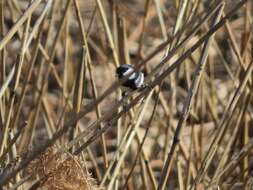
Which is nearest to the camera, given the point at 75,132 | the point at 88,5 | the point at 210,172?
the point at 75,132

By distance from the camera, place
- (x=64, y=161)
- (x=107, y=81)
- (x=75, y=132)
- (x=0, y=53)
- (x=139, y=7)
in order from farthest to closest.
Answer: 1. (x=139, y=7)
2. (x=107, y=81)
3. (x=75, y=132)
4. (x=0, y=53)
5. (x=64, y=161)

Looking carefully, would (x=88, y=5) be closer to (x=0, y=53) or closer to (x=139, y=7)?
(x=139, y=7)

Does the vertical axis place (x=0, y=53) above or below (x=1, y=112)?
above

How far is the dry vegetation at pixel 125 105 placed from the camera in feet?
5.17

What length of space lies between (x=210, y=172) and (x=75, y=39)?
191cm

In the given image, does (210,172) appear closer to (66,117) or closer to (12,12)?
(66,117)

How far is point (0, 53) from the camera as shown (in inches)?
76.6

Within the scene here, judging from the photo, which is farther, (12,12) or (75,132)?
(12,12)

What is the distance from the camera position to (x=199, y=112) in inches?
125

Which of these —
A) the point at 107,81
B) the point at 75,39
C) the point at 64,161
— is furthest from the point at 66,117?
the point at 75,39

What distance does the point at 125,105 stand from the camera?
67.8 inches

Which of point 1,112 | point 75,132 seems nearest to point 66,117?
point 75,132

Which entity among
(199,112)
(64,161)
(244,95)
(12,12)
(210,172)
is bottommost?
(210,172)

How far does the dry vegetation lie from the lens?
158 cm
